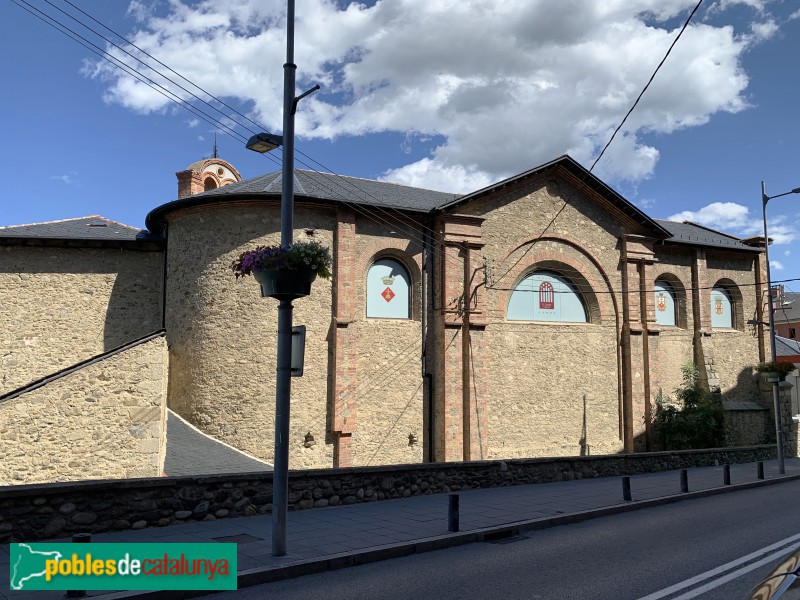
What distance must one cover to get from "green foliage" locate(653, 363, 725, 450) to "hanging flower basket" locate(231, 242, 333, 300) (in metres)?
19.0

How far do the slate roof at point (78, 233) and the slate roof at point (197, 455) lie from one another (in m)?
5.87

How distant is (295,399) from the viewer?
18078 mm

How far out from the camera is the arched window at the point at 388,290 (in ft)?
65.0

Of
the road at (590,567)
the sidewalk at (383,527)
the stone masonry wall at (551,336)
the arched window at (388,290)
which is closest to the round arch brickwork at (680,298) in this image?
the stone masonry wall at (551,336)

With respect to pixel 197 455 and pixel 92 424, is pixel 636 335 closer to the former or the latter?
pixel 197 455

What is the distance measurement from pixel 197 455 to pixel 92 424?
290 cm

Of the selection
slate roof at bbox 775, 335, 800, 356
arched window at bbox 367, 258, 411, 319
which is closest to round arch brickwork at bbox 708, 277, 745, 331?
slate roof at bbox 775, 335, 800, 356

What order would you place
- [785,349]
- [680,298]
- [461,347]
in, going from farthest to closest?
1. [785,349]
2. [680,298]
3. [461,347]

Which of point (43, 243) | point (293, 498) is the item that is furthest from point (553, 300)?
point (43, 243)

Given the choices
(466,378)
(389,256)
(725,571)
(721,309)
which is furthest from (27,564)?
(721,309)

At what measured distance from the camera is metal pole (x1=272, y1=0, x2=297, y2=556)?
26.0ft

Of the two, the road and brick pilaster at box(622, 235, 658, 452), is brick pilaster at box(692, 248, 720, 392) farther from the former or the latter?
the road

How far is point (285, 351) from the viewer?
843 centimetres

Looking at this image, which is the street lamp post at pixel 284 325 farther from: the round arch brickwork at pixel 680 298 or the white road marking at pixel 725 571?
the round arch brickwork at pixel 680 298
